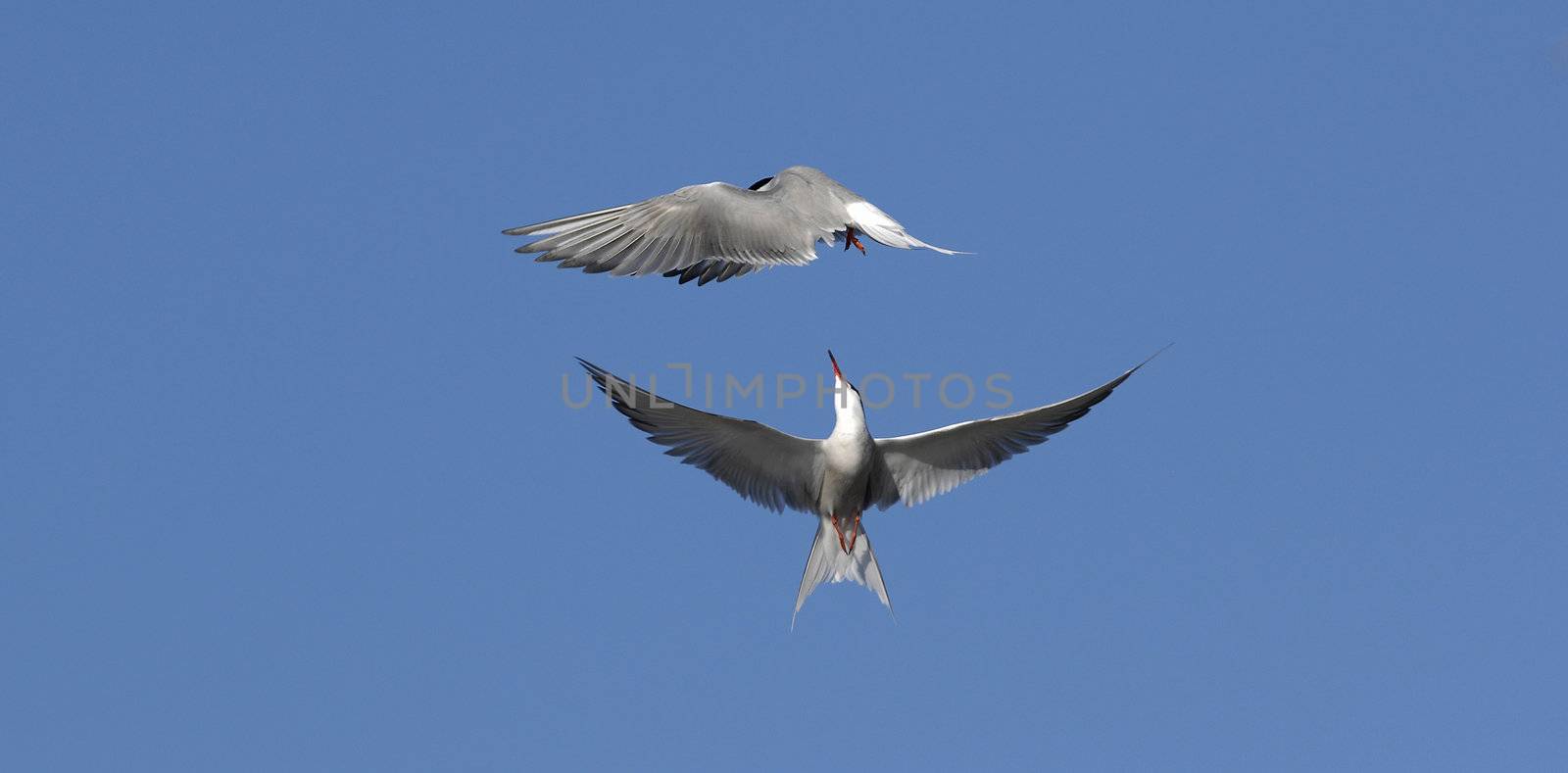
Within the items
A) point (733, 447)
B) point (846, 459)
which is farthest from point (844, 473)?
point (733, 447)

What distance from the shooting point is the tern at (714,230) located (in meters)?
10.5

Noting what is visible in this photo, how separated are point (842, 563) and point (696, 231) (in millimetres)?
2181

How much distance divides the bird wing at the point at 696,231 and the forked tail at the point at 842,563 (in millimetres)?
1773

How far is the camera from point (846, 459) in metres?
11.5

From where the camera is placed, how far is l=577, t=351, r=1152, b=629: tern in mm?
11398

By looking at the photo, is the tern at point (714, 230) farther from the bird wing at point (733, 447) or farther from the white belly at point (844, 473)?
the white belly at point (844, 473)

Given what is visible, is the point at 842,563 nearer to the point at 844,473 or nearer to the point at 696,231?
the point at 844,473

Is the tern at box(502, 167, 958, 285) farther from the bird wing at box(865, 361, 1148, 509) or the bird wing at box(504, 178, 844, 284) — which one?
the bird wing at box(865, 361, 1148, 509)

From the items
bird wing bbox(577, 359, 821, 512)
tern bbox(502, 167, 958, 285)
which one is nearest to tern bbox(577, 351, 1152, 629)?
bird wing bbox(577, 359, 821, 512)

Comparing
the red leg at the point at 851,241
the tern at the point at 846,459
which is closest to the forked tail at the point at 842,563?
the tern at the point at 846,459

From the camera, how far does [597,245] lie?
10.5 m

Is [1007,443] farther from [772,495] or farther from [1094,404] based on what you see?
[772,495]

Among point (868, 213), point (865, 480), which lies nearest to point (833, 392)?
point (865, 480)

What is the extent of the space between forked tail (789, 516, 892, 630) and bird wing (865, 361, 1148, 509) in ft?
0.76
